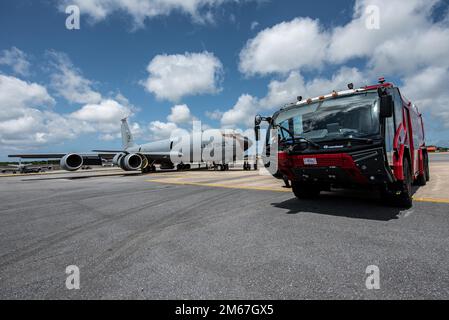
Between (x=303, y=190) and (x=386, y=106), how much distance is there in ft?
10.1

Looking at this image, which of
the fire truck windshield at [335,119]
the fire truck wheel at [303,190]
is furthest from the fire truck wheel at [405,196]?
the fire truck wheel at [303,190]

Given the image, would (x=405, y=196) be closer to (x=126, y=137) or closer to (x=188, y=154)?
(x=188, y=154)

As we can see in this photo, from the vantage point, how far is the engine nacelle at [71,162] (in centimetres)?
1792

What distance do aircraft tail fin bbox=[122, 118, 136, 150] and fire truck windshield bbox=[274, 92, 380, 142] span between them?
3079 centimetres

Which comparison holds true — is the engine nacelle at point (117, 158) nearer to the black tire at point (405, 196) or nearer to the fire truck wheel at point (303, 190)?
the fire truck wheel at point (303, 190)

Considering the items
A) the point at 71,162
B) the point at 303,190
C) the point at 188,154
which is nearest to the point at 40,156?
the point at 71,162

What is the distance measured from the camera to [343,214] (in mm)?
4762

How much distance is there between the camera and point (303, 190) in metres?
6.41

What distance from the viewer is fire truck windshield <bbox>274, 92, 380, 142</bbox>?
439 centimetres

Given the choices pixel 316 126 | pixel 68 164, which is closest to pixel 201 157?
pixel 68 164

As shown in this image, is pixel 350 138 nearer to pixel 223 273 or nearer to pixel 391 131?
pixel 391 131

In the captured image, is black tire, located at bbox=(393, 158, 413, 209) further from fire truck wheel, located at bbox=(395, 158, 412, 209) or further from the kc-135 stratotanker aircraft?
the kc-135 stratotanker aircraft
